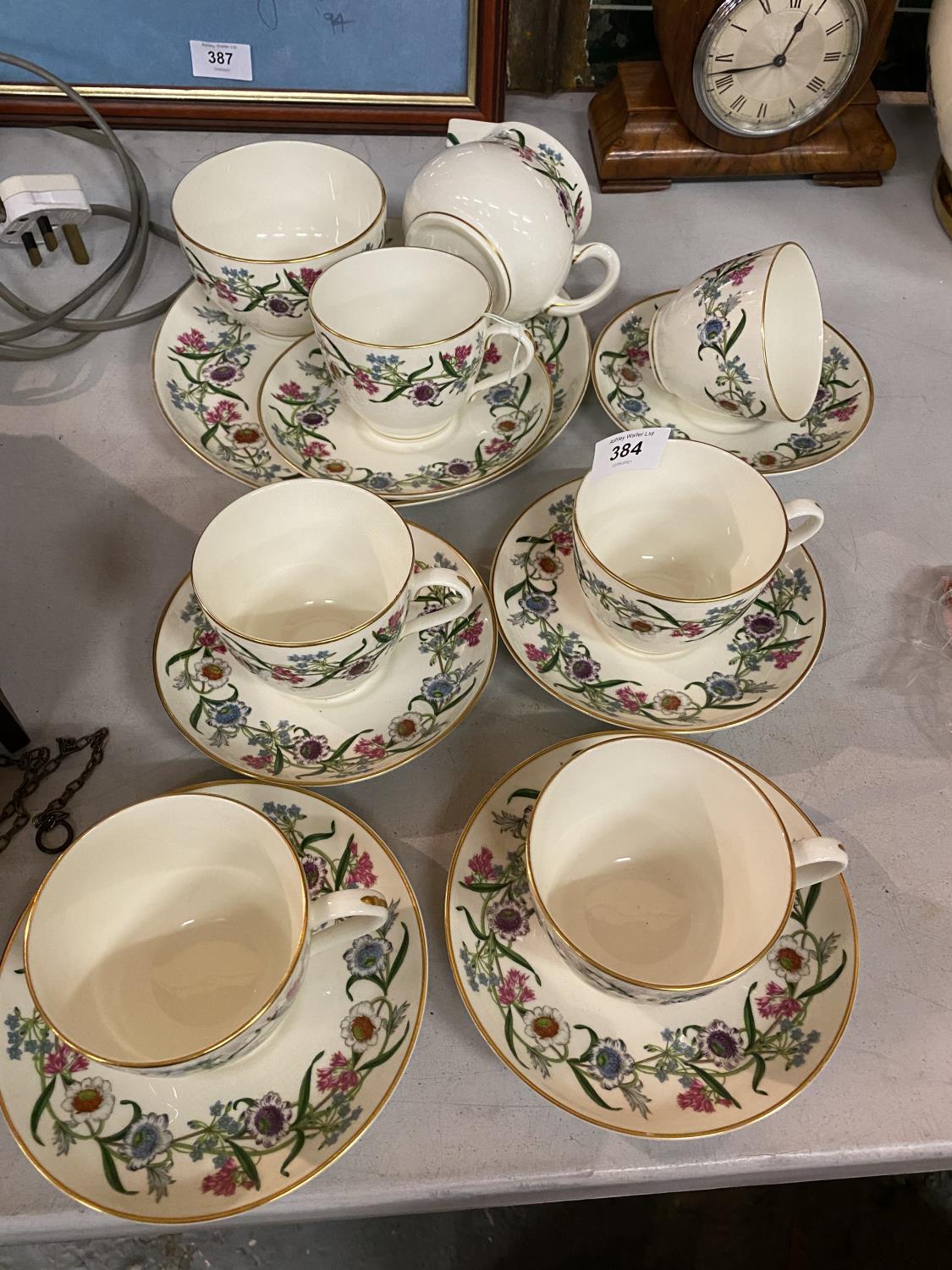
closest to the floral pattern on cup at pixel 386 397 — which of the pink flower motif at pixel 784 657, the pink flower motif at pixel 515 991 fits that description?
the pink flower motif at pixel 784 657

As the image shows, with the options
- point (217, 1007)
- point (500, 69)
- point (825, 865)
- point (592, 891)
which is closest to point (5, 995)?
point (217, 1007)

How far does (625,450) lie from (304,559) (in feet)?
0.76

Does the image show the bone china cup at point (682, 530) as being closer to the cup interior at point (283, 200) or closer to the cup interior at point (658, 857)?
the cup interior at point (658, 857)

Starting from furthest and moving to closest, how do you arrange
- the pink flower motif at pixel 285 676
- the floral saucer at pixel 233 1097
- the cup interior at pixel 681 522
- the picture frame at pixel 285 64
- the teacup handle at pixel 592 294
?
the picture frame at pixel 285 64, the teacup handle at pixel 592 294, the cup interior at pixel 681 522, the pink flower motif at pixel 285 676, the floral saucer at pixel 233 1097

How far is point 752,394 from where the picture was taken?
739 millimetres

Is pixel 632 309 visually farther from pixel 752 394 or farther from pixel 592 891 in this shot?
pixel 592 891

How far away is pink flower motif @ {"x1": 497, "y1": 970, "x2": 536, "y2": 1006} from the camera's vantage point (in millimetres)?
510

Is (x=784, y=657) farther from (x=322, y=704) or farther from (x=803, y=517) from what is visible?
(x=322, y=704)

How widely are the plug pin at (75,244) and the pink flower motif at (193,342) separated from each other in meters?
0.19

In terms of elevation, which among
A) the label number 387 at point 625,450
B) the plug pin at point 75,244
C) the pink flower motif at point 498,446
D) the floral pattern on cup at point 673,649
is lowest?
the floral pattern on cup at point 673,649

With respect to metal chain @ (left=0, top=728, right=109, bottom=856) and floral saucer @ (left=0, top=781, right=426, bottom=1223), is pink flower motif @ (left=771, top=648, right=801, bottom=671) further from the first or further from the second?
metal chain @ (left=0, top=728, right=109, bottom=856)

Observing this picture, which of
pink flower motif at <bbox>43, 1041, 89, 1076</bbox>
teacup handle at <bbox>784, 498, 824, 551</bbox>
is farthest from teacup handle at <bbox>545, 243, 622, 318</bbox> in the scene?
pink flower motif at <bbox>43, 1041, 89, 1076</bbox>

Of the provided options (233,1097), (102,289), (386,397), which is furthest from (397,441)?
(233,1097)

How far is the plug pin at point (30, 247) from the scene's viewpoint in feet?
2.90
